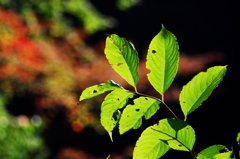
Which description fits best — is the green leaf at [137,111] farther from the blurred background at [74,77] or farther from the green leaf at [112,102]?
the blurred background at [74,77]

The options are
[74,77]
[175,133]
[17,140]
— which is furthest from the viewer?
[74,77]

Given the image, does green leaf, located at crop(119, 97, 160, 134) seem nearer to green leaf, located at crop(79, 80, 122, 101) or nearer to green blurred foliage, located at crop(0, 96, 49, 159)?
green leaf, located at crop(79, 80, 122, 101)

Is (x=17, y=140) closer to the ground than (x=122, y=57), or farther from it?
closer to the ground

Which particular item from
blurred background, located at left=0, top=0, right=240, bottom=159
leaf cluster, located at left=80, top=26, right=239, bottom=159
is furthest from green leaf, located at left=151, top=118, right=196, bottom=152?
blurred background, located at left=0, top=0, right=240, bottom=159

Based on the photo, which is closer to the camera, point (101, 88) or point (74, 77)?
point (101, 88)

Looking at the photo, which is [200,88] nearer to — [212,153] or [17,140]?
[212,153]

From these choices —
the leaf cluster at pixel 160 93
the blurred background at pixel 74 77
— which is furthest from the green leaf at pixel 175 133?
the blurred background at pixel 74 77

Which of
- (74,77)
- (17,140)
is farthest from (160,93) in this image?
(74,77)

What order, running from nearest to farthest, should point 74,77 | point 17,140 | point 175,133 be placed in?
1. point 175,133
2. point 17,140
3. point 74,77

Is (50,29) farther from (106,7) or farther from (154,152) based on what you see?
(154,152)
